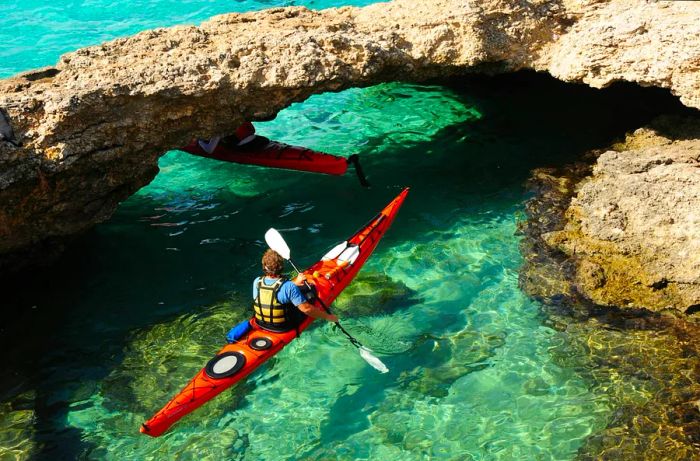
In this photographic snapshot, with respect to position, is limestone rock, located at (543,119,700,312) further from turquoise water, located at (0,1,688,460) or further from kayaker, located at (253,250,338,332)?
kayaker, located at (253,250,338,332)

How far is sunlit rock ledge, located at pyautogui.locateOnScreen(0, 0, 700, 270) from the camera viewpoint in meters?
6.43

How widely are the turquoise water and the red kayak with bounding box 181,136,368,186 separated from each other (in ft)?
1.10

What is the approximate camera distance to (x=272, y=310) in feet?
20.8

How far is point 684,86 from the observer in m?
6.96

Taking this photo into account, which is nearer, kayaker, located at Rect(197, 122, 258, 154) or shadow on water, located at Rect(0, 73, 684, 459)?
shadow on water, located at Rect(0, 73, 684, 459)

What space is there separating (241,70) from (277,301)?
2.36 metres

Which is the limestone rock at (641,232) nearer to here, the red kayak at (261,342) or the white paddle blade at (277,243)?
the red kayak at (261,342)

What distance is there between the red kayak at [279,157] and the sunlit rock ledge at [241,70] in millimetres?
1395

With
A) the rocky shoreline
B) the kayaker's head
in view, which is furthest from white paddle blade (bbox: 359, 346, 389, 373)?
the rocky shoreline

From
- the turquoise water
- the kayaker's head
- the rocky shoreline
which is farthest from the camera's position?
the kayaker's head

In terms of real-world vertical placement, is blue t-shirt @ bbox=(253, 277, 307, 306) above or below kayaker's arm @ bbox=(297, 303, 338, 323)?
above

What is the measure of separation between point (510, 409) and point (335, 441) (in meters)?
1.48

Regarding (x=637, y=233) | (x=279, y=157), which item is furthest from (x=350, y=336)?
(x=279, y=157)

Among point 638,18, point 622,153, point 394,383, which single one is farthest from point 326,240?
point 638,18
